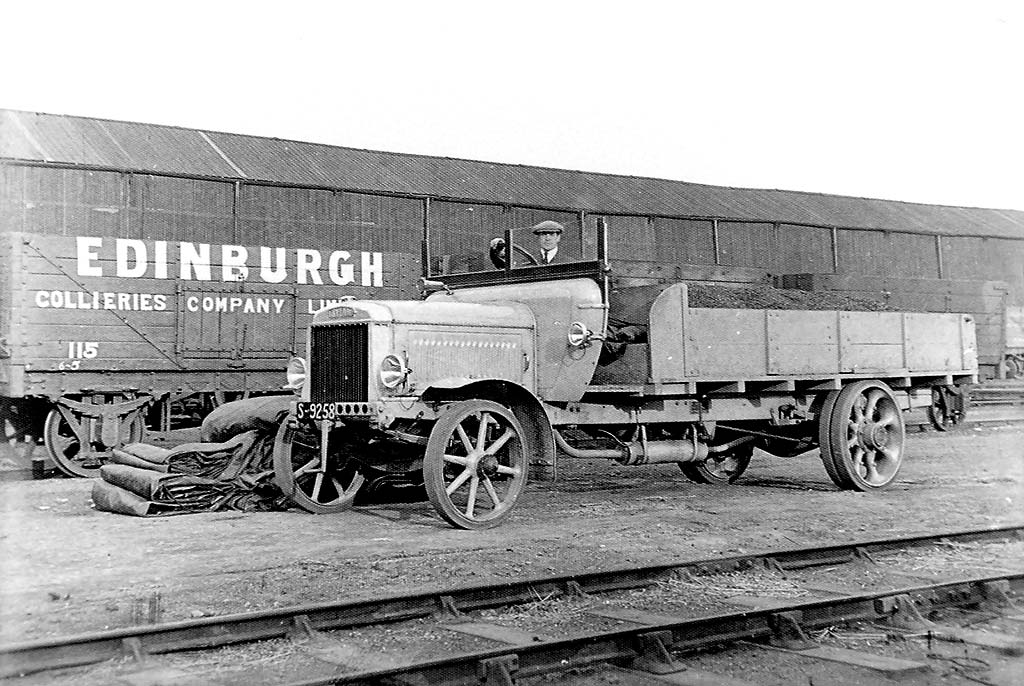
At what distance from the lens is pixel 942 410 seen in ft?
37.8

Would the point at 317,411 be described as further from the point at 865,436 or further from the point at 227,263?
the point at 227,263

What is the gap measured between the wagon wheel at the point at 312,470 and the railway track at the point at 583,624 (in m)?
3.15

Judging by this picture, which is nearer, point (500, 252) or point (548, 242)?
point (548, 242)

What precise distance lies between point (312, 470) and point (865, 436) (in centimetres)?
555

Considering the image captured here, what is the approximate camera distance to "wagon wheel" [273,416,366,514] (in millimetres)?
8805

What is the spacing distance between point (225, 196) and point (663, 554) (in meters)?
11.9

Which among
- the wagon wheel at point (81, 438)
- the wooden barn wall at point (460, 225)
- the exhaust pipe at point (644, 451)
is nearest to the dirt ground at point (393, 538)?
the exhaust pipe at point (644, 451)

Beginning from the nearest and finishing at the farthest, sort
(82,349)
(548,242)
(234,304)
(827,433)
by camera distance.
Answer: (548,242)
(827,433)
(82,349)
(234,304)

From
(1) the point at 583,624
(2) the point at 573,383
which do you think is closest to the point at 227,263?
(2) the point at 573,383

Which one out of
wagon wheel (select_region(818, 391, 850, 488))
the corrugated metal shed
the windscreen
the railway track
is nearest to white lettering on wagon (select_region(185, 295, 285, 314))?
the windscreen

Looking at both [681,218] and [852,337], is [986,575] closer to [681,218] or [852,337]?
[852,337]

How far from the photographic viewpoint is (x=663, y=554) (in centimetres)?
724

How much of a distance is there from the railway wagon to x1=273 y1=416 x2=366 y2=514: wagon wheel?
4915mm

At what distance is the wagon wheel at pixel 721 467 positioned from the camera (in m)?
11.3
